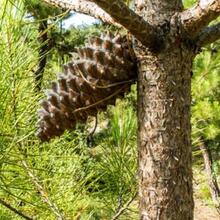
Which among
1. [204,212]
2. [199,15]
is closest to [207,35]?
[199,15]

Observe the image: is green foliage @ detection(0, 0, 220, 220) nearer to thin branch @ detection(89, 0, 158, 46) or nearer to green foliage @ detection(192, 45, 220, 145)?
thin branch @ detection(89, 0, 158, 46)

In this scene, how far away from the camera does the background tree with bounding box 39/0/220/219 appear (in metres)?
0.61

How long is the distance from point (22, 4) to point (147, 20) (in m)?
0.21

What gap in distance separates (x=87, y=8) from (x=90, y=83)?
124 mm

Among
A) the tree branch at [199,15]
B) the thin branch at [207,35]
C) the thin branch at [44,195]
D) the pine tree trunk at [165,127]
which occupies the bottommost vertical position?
the thin branch at [44,195]

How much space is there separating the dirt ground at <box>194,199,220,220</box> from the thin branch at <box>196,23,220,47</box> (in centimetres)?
513

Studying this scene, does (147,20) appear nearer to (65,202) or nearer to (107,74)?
(107,74)

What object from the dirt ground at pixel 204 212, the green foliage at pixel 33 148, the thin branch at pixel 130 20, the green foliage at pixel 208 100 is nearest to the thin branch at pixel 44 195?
the green foliage at pixel 33 148

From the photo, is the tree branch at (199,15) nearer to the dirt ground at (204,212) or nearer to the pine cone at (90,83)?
the pine cone at (90,83)

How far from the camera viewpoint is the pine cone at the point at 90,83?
2.05ft

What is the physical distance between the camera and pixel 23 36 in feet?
2.63

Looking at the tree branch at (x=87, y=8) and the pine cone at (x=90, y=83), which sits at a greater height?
the tree branch at (x=87, y=8)

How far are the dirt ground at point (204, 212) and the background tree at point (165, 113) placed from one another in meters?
5.12

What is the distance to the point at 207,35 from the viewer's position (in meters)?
0.64
